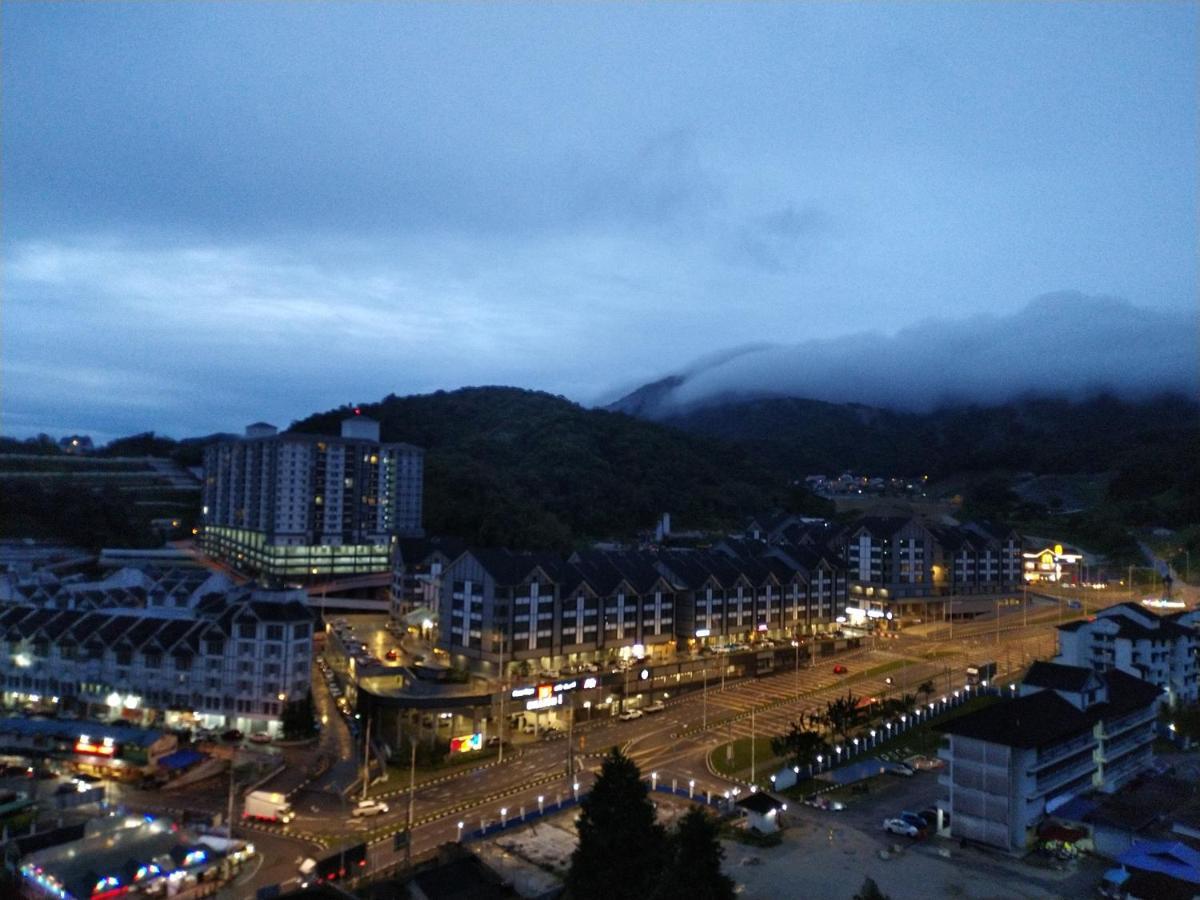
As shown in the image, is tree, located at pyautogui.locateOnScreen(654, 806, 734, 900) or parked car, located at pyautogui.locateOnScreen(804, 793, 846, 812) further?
parked car, located at pyautogui.locateOnScreen(804, 793, 846, 812)

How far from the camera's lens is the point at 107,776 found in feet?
110

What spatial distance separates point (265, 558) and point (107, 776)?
2041 inches

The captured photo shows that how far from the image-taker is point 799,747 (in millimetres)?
32625

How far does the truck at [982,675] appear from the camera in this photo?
1900 inches

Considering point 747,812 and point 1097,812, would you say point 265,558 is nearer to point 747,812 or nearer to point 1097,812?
point 747,812

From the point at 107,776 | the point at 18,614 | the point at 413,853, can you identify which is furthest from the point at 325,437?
the point at 413,853

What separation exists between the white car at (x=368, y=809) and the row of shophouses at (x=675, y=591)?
47.5 feet

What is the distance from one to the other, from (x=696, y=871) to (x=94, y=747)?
2907 centimetres

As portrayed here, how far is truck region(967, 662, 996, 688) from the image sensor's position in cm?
4825

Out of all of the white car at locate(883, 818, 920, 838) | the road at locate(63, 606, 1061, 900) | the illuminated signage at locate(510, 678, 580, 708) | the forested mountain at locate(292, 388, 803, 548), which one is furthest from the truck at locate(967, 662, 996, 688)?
the forested mountain at locate(292, 388, 803, 548)

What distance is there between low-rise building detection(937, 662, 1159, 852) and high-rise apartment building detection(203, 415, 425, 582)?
64.6 meters

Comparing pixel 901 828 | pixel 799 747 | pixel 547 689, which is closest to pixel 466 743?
pixel 547 689

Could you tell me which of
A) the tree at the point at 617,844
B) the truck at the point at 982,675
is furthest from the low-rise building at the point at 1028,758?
the truck at the point at 982,675

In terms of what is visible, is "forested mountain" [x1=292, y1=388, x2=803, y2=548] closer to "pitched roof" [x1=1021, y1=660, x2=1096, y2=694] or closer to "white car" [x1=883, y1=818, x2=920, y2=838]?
"pitched roof" [x1=1021, y1=660, x2=1096, y2=694]
